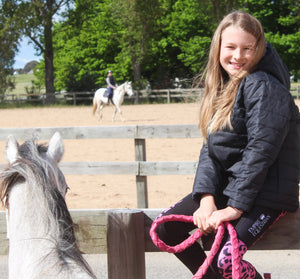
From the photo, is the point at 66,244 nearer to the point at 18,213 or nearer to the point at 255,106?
the point at 18,213

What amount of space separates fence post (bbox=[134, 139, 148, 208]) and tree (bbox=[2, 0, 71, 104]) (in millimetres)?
30315

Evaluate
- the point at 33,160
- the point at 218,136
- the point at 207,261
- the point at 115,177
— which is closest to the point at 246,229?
the point at 207,261

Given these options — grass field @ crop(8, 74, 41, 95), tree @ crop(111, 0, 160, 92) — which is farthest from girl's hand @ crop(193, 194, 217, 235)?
grass field @ crop(8, 74, 41, 95)

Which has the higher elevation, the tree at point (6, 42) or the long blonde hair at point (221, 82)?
the tree at point (6, 42)

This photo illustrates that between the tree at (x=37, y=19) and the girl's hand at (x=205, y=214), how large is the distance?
1338 inches

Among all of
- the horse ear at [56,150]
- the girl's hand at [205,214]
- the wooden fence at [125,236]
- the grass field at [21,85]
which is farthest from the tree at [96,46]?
the grass field at [21,85]

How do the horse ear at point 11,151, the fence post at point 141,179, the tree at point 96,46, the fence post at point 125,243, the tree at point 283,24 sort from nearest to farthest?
the horse ear at point 11,151 → the fence post at point 125,243 → the fence post at point 141,179 → the tree at point 283,24 → the tree at point 96,46

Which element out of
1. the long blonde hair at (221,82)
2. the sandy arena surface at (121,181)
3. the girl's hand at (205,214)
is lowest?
the sandy arena surface at (121,181)

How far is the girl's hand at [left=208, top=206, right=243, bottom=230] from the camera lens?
1.74 metres

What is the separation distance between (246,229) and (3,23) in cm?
3767

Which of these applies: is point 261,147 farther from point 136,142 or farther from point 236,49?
point 136,142

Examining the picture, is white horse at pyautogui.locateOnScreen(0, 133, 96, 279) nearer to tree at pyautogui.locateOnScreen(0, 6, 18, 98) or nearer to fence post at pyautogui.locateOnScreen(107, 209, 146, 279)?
fence post at pyautogui.locateOnScreen(107, 209, 146, 279)

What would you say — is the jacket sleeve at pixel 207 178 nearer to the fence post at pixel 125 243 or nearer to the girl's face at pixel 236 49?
the fence post at pixel 125 243

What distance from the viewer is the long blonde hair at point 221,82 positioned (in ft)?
6.20
